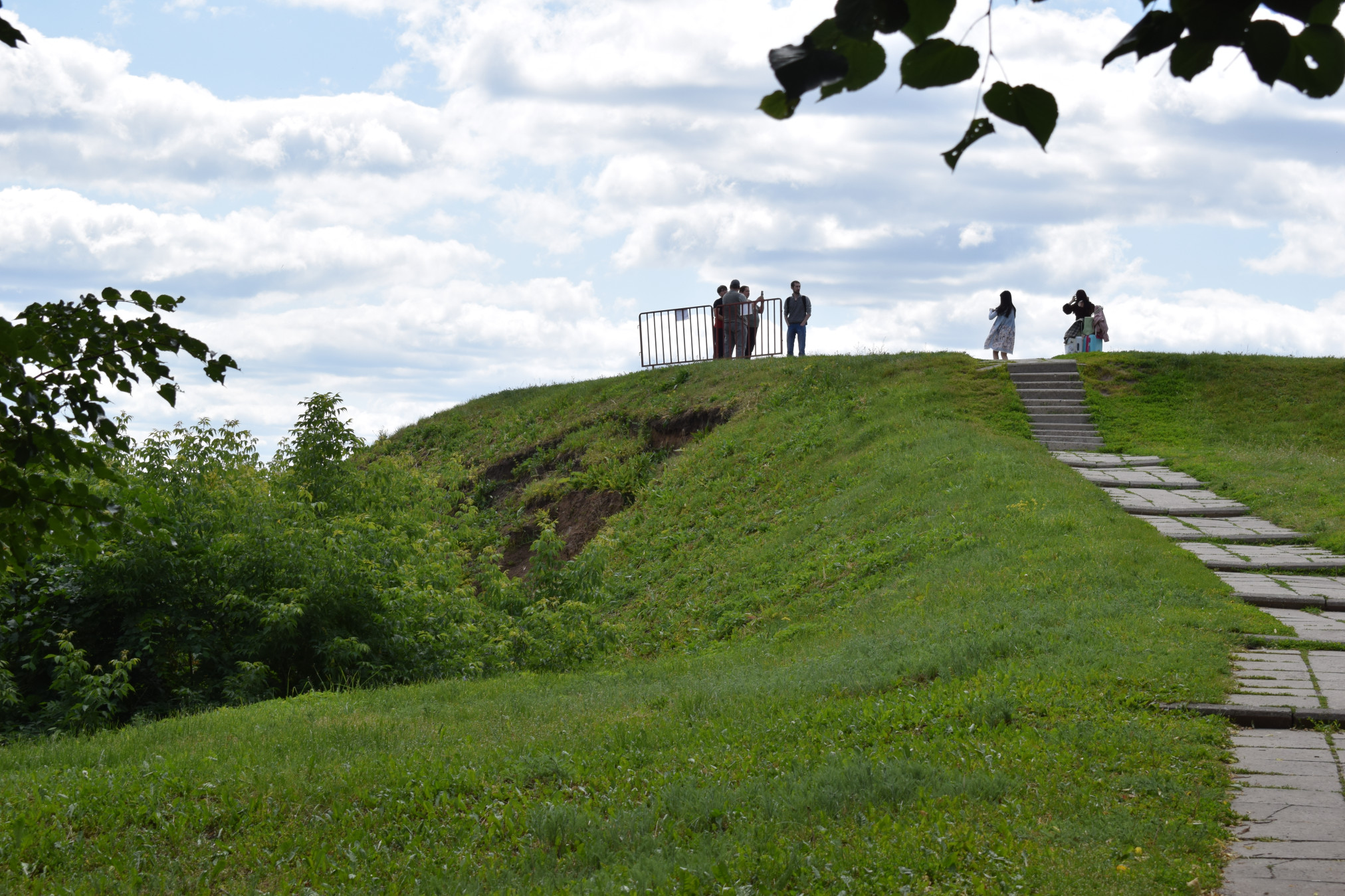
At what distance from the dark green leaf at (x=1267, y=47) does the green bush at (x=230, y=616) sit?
7553mm

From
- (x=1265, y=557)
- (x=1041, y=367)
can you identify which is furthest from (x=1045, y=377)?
(x=1265, y=557)

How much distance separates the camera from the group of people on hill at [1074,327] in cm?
2195

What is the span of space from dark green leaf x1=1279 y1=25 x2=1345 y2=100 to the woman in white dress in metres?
20.6

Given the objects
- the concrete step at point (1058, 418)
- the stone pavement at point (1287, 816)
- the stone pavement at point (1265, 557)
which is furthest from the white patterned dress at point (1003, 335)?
the stone pavement at point (1287, 816)

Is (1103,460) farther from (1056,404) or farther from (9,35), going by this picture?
(9,35)

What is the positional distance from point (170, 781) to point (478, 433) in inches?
846

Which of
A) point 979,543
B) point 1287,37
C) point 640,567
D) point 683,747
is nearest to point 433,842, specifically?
point 683,747

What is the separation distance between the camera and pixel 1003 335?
22.0m

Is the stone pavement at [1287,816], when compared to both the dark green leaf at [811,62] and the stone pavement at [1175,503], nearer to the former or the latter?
the dark green leaf at [811,62]

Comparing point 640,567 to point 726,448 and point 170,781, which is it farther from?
point 170,781

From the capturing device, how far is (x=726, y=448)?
64.1ft

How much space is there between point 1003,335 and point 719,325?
7.46 meters

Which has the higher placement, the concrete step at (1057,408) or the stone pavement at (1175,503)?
the concrete step at (1057,408)

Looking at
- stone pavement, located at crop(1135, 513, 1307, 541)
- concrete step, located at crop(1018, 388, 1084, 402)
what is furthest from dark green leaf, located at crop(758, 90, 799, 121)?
concrete step, located at crop(1018, 388, 1084, 402)
